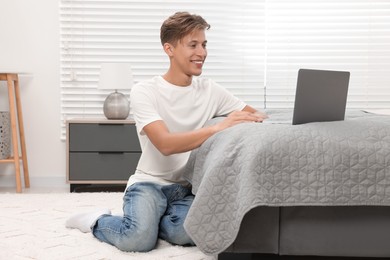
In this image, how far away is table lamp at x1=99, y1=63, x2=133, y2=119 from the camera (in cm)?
429

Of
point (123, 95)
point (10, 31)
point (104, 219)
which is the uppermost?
point (10, 31)

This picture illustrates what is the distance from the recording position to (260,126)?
1967 mm

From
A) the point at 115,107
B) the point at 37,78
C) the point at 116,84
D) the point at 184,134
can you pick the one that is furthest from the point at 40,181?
the point at 184,134

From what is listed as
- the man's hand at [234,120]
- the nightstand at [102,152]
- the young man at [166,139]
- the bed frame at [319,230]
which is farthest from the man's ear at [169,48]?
the nightstand at [102,152]

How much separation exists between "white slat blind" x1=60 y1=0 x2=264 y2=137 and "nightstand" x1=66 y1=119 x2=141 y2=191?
20.3 inches

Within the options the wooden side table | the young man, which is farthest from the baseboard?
the young man

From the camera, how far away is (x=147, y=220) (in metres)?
2.30

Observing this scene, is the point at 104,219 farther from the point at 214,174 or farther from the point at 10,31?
the point at 10,31

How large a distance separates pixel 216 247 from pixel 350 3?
135 inches

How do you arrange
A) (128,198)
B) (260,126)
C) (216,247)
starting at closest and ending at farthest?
(216,247), (260,126), (128,198)

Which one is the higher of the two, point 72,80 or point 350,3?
point 350,3

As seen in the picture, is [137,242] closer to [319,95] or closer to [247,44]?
[319,95]

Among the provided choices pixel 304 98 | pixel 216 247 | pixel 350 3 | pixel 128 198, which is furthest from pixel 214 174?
pixel 350 3

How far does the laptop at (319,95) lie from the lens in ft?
6.46
